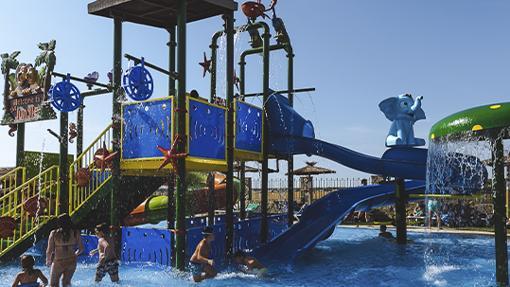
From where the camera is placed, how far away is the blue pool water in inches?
358

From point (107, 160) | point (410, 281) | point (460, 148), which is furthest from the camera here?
point (107, 160)

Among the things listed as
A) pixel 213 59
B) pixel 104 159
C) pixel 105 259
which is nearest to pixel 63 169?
pixel 104 159

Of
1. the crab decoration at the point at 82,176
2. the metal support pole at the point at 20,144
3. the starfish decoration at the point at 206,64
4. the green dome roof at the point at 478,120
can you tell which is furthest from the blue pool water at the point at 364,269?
the starfish decoration at the point at 206,64

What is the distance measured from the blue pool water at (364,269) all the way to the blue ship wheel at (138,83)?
11.4ft

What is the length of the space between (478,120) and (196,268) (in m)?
6.09

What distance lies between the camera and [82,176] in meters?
10.8

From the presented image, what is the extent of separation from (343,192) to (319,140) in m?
1.98

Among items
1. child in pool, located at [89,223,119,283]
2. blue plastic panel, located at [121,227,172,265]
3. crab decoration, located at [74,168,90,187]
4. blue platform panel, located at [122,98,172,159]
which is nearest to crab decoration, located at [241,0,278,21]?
blue platform panel, located at [122,98,172,159]

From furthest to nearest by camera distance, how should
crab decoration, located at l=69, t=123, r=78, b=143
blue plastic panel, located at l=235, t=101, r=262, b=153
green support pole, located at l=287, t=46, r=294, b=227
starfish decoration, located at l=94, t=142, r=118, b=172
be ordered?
crab decoration, located at l=69, t=123, r=78, b=143, green support pole, located at l=287, t=46, r=294, b=227, blue plastic panel, located at l=235, t=101, r=262, b=153, starfish decoration, located at l=94, t=142, r=118, b=172

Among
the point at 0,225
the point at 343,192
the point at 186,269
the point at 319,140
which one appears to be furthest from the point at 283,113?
the point at 0,225

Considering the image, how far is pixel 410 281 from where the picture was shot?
30.5ft

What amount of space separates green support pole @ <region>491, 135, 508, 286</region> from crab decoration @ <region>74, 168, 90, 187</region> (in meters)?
8.25

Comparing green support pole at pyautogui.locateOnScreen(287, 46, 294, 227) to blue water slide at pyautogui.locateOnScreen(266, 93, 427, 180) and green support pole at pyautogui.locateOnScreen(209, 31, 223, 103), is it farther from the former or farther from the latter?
green support pole at pyautogui.locateOnScreen(209, 31, 223, 103)

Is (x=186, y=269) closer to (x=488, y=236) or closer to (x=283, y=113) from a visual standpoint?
(x=283, y=113)
